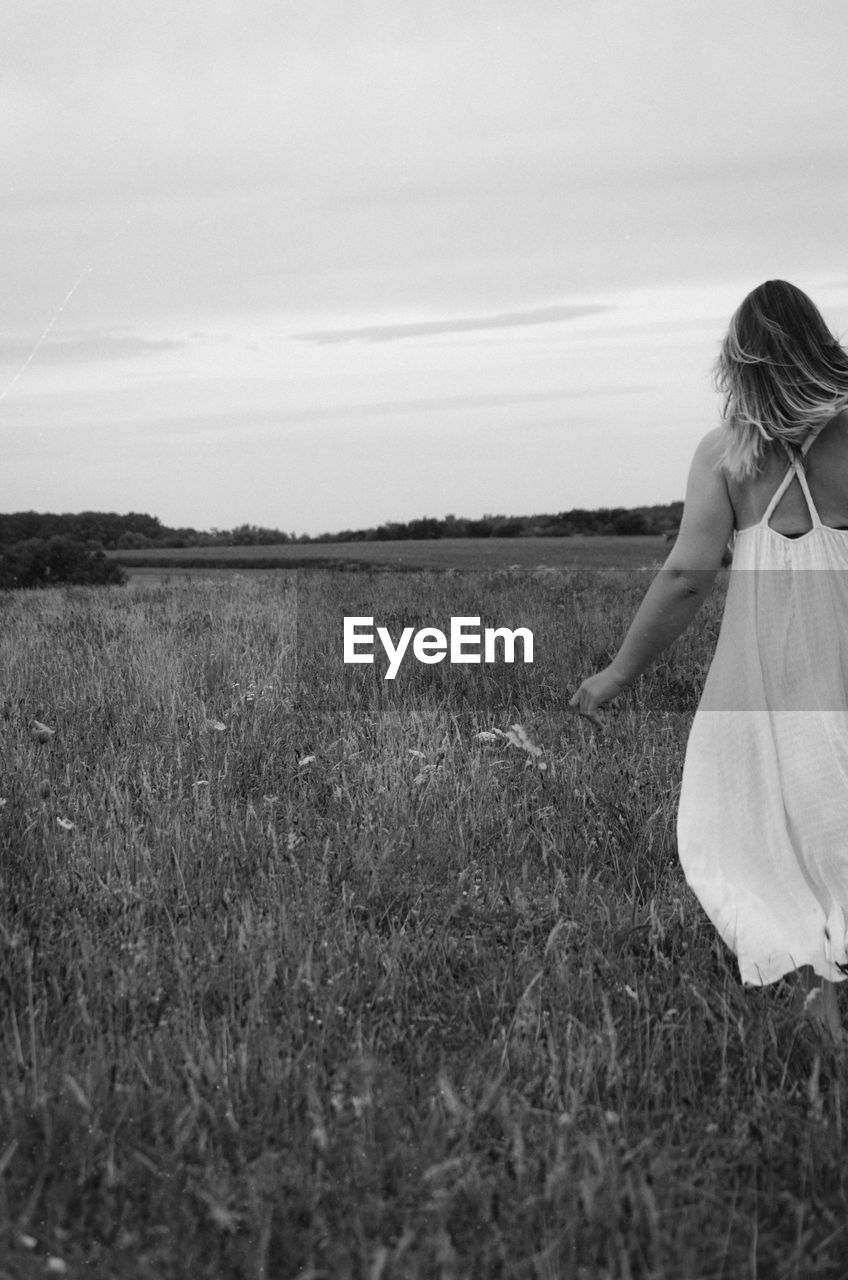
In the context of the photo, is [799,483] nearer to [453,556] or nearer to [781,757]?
[781,757]

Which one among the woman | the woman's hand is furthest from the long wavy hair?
the woman's hand

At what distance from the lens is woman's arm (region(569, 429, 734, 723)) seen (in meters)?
3.11

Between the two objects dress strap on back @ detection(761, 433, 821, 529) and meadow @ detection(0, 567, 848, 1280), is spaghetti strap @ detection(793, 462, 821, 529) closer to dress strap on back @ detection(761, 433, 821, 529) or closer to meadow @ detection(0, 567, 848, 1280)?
dress strap on back @ detection(761, 433, 821, 529)

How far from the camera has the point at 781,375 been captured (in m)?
3.00

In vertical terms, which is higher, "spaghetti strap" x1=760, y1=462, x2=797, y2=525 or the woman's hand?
"spaghetti strap" x1=760, y1=462, x2=797, y2=525

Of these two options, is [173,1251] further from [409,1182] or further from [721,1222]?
[721,1222]

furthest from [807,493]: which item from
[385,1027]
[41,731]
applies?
[41,731]

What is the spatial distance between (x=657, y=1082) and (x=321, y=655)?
5939mm

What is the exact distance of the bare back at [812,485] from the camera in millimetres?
3047

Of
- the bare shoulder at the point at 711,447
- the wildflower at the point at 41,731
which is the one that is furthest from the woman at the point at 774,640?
the wildflower at the point at 41,731

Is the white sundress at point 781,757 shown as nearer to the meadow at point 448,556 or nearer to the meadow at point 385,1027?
the meadow at point 385,1027

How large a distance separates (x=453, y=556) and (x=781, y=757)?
21.7 meters

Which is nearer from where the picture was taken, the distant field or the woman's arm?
the woman's arm

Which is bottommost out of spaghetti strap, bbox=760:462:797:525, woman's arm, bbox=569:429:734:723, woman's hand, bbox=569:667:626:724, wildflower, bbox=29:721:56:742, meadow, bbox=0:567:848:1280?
meadow, bbox=0:567:848:1280
